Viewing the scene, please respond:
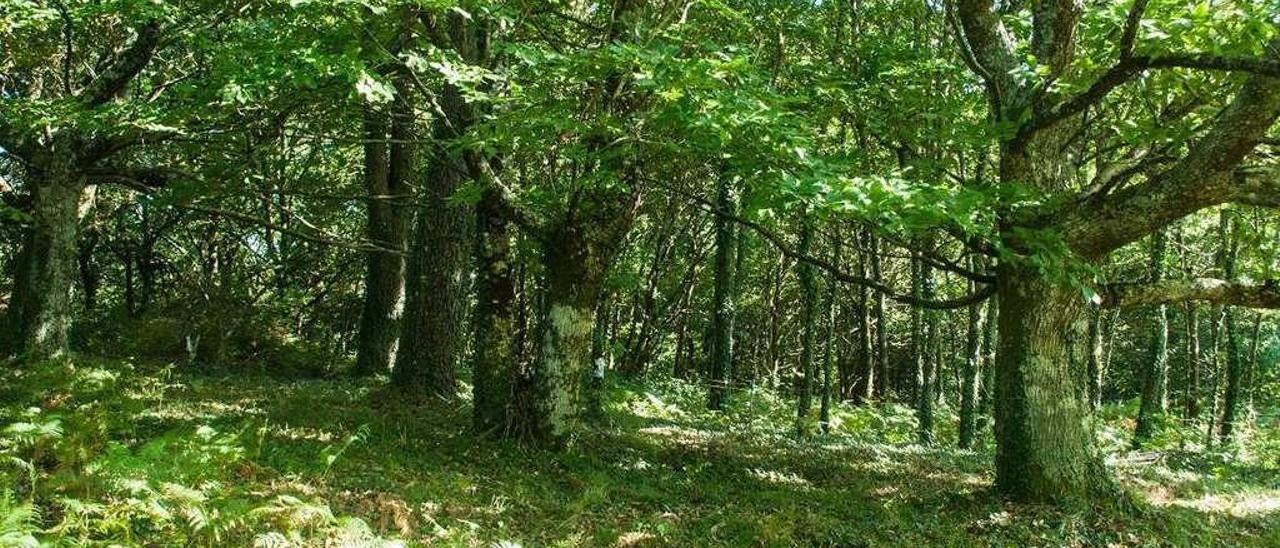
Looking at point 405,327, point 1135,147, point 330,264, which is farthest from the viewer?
point 330,264

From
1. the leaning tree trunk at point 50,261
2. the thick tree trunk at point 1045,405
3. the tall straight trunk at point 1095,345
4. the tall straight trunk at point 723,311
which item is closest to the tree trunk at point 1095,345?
the tall straight trunk at point 1095,345

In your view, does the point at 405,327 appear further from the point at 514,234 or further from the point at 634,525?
the point at 634,525

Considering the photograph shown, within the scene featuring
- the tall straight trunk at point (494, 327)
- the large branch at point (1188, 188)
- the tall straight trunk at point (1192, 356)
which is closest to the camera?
the large branch at point (1188, 188)

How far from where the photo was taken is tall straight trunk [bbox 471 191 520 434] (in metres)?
10.4

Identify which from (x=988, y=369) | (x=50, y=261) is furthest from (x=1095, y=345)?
(x=50, y=261)

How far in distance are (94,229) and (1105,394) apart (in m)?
49.4

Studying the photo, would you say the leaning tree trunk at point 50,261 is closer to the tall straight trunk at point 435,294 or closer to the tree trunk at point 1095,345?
the tall straight trunk at point 435,294

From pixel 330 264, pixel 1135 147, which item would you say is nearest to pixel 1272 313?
pixel 1135 147

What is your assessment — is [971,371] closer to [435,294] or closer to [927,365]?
[927,365]

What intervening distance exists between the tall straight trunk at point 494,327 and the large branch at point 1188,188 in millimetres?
6772

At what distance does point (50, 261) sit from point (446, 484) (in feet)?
29.2

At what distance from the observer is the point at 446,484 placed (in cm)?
844

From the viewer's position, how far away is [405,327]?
13.4 meters

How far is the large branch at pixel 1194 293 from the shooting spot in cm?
960
